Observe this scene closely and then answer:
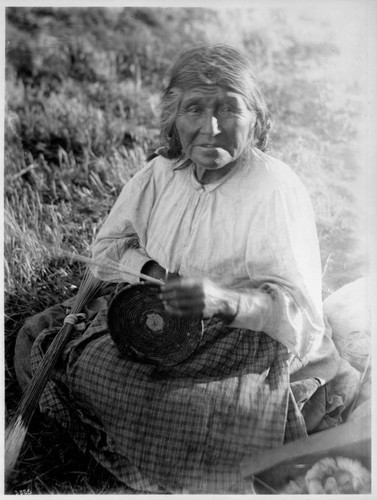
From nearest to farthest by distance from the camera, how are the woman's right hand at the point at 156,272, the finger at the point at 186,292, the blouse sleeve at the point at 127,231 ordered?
the finger at the point at 186,292
the woman's right hand at the point at 156,272
the blouse sleeve at the point at 127,231

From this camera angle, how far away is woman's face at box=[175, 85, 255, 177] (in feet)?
7.98

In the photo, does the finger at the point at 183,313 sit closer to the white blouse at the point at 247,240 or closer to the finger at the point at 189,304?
the finger at the point at 189,304

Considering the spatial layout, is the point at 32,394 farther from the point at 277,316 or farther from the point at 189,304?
the point at 277,316

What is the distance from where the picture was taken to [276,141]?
2646 millimetres

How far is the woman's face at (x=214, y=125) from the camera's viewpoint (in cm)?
243

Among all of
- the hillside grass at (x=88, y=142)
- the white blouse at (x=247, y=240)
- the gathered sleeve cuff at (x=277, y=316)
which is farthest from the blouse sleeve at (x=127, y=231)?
the gathered sleeve cuff at (x=277, y=316)

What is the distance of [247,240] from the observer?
2.47 metres

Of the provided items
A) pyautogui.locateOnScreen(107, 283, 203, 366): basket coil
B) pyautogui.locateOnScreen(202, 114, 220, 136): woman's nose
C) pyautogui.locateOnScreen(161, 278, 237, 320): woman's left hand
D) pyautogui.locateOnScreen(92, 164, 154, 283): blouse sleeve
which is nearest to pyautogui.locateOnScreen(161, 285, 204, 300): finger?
pyautogui.locateOnScreen(161, 278, 237, 320): woman's left hand

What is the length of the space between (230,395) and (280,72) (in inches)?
46.8

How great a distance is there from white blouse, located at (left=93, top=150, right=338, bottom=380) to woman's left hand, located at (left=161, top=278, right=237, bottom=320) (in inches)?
1.8

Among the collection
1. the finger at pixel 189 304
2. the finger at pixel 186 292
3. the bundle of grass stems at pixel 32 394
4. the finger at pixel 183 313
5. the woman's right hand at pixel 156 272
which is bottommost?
the bundle of grass stems at pixel 32 394

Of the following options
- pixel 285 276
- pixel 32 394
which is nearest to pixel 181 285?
pixel 285 276

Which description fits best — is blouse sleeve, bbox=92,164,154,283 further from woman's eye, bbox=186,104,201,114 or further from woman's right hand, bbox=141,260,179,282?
woman's eye, bbox=186,104,201,114

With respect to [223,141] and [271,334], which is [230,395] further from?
[223,141]
